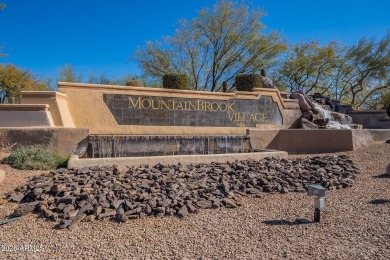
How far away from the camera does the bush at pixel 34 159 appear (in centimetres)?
664

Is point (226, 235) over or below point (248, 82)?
below

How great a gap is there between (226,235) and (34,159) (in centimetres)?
521

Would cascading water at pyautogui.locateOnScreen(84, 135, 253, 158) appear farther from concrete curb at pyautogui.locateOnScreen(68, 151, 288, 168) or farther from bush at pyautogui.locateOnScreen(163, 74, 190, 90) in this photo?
bush at pyautogui.locateOnScreen(163, 74, 190, 90)

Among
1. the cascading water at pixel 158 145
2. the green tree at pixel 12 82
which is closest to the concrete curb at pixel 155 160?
the cascading water at pixel 158 145

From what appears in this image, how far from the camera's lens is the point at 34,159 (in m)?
6.86

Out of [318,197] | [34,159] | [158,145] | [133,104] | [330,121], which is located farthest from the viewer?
[330,121]

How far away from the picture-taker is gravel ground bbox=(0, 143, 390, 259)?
3.21 meters

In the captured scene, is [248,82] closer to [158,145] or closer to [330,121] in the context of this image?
[330,121]

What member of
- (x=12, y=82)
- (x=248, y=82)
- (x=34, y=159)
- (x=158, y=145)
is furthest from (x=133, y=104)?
(x=12, y=82)

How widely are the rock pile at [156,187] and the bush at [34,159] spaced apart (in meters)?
0.77

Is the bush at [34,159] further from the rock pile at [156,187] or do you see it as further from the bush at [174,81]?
the bush at [174,81]

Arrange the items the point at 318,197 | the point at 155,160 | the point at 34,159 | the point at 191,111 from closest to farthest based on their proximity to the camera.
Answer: the point at 318,197 → the point at 34,159 → the point at 155,160 → the point at 191,111

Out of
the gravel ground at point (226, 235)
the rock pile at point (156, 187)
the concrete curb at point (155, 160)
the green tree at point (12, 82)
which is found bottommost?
the gravel ground at point (226, 235)

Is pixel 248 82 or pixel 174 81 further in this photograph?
pixel 248 82
